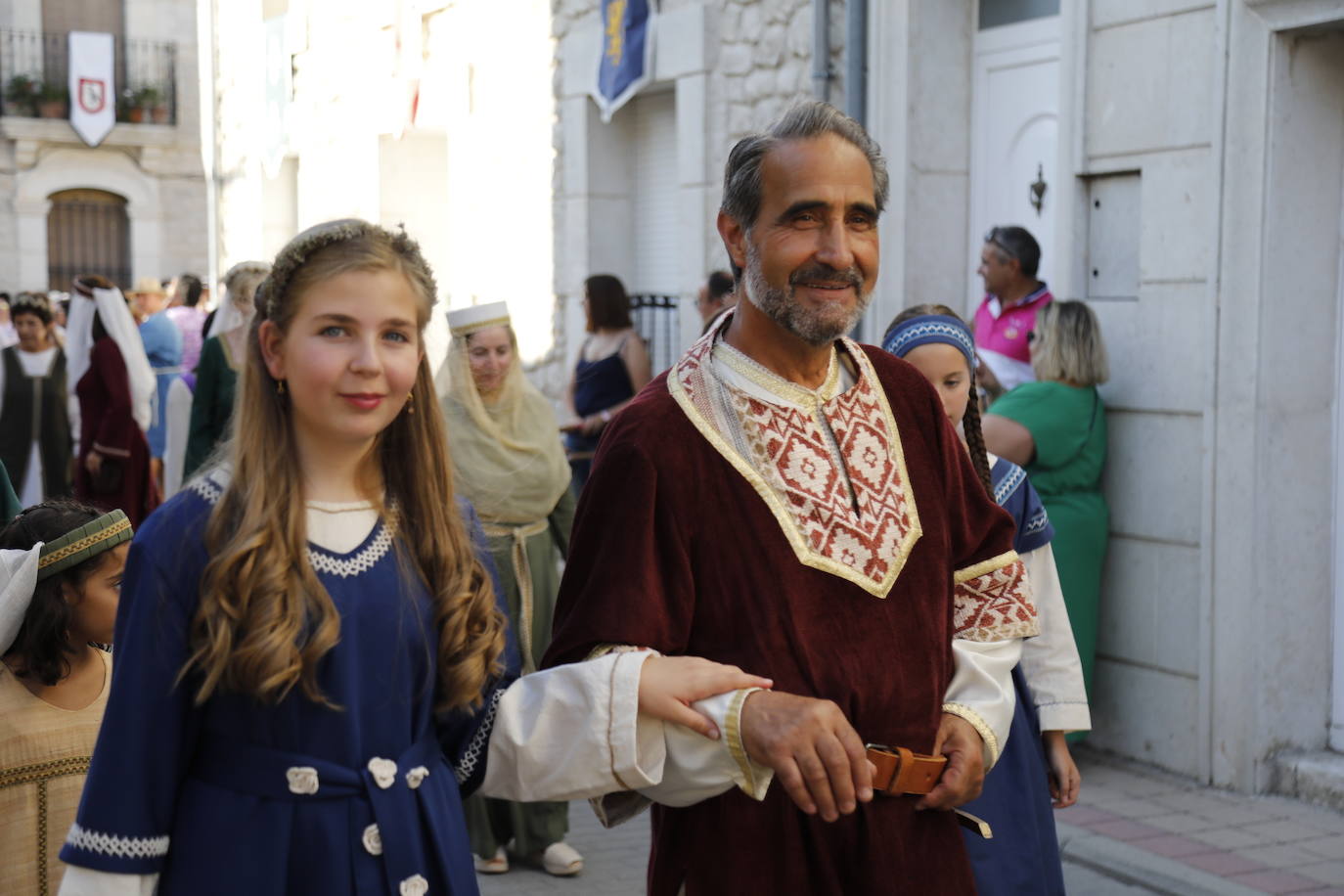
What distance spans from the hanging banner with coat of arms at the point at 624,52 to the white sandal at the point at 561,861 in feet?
18.3

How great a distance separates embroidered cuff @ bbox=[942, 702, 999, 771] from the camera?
262cm

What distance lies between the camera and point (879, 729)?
251 cm

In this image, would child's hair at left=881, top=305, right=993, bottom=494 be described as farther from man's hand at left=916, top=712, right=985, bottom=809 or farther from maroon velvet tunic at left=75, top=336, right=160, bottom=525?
maroon velvet tunic at left=75, top=336, right=160, bottom=525

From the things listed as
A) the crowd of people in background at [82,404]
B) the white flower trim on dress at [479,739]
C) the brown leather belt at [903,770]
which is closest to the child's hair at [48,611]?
the white flower trim on dress at [479,739]

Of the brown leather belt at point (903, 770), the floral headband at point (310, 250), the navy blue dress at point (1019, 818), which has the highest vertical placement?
the floral headband at point (310, 250)

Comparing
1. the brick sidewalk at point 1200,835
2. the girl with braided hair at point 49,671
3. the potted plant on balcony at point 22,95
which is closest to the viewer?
the girl with braided hair at point 49,671

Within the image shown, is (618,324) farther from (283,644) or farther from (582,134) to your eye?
(283,644)

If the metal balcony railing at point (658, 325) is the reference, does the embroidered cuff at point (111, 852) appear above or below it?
below

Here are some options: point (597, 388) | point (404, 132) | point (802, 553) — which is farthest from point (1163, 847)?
point (404, 132)

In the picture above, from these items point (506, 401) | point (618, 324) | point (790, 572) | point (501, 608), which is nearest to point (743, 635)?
point (790, 572)

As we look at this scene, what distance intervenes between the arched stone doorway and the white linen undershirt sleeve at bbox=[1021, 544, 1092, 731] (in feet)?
107

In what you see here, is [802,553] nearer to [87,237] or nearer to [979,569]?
[979,569]

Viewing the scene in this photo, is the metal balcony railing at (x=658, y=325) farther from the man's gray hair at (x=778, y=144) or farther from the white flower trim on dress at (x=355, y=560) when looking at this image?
the white flower trim on dress at (x=355, y=560)

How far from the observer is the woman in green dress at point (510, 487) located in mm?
5602
